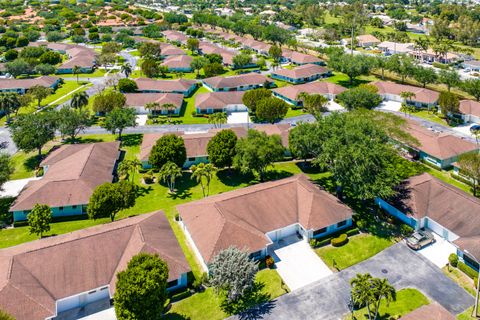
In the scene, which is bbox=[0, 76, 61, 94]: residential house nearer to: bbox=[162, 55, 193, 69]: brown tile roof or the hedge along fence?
bbox=[162, 55, 193, 69]: brown tile roof

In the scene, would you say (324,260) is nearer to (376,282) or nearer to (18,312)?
(376,282)

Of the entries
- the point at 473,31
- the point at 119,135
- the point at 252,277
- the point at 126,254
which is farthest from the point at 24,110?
the point at 473,31

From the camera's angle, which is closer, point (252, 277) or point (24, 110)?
point (252, 277)

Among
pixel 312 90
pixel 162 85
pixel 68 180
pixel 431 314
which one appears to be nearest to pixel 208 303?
pixel 431 314

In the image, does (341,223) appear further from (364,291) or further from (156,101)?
(156,101)

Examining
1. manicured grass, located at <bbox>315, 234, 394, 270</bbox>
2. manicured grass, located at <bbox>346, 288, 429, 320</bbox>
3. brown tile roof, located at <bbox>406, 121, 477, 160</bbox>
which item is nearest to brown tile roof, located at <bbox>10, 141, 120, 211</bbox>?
manicured grass, located at <bbox>315, 234, 394, 270</bbox>

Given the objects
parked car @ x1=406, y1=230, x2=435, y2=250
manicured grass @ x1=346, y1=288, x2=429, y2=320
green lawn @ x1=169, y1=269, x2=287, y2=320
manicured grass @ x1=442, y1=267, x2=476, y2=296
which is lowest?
manicured grass @ x1=442, y1=267, x2=476, y2=296

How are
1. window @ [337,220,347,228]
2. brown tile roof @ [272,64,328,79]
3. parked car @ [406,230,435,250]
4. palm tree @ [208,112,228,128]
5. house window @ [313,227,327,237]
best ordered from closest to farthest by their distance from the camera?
parked car @ [406,230,435,250] → house window @ [313,227,327,237] → window @ [337,220,347,228] → palm tree @ [208,112,228,128] → brown tile roof @ [272,64,328,79]
